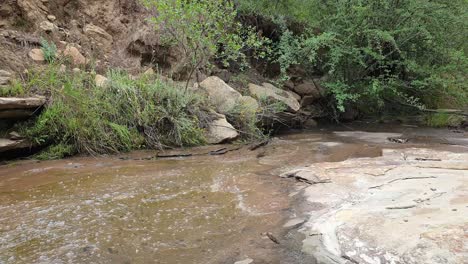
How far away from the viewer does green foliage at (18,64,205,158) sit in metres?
5.48

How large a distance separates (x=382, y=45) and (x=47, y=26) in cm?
676

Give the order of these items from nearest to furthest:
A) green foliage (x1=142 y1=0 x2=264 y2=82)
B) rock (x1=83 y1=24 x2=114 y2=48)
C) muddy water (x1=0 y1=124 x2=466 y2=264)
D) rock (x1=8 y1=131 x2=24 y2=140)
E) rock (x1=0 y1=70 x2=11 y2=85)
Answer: muddy water (x1=0 y1=124 x2=466 y2=264) → rock (x1=8 y1=131 x2=24 y2=140) → rock (x1=0 y1=70 x2=11 y2=85) → green foliage (x1=142 y1=0 x2=264 y2=82) → rock (x1=83 y1=24 x2=114 y2=48)

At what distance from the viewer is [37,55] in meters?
6.51

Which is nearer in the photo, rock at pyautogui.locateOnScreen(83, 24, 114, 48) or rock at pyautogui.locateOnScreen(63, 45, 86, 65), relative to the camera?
rock at pyautogui.locateOnScreen(63, 45, 86, 65)

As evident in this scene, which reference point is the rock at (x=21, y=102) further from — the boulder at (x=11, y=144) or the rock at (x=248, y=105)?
the rock at (x=248, y=105)

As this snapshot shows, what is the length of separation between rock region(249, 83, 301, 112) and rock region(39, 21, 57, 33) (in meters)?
3.95

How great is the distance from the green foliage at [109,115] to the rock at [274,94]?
1.87 m

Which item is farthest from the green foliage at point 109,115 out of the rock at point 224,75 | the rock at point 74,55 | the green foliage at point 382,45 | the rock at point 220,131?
the green foliage at point 382,45

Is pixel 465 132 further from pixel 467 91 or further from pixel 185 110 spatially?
pixel 185 110

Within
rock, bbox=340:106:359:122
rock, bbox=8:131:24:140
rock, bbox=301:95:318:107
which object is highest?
rock, bbox=301:95:318:107

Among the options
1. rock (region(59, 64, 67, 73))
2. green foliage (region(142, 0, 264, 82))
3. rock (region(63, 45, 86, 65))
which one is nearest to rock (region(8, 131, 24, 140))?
rock (region(59, 64, 67, 73))

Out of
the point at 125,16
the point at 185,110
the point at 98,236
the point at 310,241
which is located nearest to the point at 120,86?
the point at 185,110

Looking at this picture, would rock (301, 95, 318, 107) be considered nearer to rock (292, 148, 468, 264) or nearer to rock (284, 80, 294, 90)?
rock (284, 80, 294, 90)

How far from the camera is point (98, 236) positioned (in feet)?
8.90
